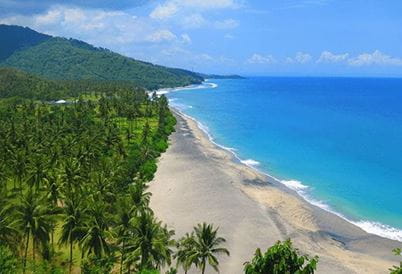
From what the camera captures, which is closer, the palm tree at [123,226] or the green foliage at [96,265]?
the green foliage at [96,265]

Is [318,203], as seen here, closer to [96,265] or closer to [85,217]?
[96,265]

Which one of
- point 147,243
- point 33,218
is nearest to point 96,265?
point 147,243

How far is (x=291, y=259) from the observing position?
21938 mm

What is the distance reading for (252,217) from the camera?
245 ft

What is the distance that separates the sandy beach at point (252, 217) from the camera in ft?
203

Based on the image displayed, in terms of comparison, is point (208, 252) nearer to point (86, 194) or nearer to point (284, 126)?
point (86, 194)

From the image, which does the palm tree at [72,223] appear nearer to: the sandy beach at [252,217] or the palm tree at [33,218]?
the palm tree at [33,218]

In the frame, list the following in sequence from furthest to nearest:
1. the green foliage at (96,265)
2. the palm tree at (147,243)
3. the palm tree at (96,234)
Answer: the palm tree at (96,234)
the green foliage at (96,265)
the palm tree at (147,243)

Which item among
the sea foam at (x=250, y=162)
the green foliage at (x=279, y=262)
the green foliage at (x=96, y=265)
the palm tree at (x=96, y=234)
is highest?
the green foliage at (x=279, y=262)

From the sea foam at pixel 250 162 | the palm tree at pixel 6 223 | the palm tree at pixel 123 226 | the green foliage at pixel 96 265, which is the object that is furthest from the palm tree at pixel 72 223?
the sea foam at pixel 250 162

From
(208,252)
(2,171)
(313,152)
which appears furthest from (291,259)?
(313,152)

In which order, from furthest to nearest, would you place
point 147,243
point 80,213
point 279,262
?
point 80,213
point 147,243
point 279,262

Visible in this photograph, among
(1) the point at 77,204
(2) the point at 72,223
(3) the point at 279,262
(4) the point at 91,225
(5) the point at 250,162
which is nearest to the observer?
(3) the point at 279,262

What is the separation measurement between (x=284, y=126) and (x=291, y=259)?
175630 mm
